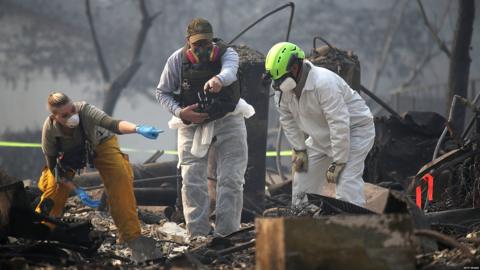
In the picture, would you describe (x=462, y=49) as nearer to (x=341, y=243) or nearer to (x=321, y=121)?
(x=321, y=121)

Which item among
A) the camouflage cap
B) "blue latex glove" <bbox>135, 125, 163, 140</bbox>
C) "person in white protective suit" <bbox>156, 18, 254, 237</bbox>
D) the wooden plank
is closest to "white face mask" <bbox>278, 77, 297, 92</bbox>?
"person in white protective suit" <bbox>156, 18, 254, 237</bbox>

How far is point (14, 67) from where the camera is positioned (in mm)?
26594

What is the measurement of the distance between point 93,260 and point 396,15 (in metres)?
26.0

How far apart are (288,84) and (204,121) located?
937mm

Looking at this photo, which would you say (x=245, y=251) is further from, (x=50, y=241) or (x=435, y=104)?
(x=435, y=104)

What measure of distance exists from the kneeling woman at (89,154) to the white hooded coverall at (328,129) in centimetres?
134

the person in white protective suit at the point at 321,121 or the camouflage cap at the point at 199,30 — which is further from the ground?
the camouflage cap at the point at 199,30

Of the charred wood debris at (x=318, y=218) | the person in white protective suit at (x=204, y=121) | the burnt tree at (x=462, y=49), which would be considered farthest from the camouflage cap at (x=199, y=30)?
the burnt tree at (x=462, y=49)

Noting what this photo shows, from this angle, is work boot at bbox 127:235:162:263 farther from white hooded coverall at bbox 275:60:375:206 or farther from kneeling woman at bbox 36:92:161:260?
white hooded coverall at bbox 275:60:375:206

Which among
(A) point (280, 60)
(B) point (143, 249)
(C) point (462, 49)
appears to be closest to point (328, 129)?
(A) point (280, 60)

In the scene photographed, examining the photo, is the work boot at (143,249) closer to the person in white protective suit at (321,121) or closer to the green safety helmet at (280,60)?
the person in white protective suit at (321,121)

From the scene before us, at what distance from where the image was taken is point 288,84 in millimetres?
7914

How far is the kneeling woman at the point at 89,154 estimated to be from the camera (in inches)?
297

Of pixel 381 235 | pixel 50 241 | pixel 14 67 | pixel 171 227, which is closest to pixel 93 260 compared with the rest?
pixel 50 241
